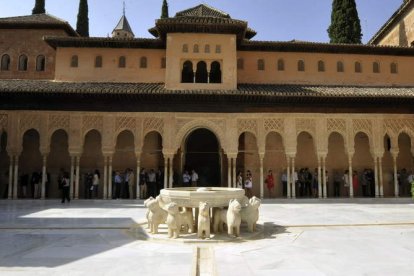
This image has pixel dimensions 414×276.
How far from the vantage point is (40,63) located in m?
25.3

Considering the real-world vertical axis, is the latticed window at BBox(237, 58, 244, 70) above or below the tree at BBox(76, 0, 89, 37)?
below

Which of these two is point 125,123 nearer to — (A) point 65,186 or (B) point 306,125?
(A) point 65,186

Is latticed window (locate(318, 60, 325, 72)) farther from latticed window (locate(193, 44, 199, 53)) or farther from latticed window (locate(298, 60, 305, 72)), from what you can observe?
latticed window (locate(193, 44, 199, 53))

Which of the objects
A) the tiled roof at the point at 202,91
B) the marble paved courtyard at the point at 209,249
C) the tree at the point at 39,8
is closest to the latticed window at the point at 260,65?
the tiled roof at the point at 202,91

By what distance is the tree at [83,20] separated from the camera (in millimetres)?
31859

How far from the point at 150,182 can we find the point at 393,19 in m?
21.4

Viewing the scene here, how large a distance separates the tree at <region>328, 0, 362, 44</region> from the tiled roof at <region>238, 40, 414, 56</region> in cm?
579

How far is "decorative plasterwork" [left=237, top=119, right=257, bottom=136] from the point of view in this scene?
18.9m

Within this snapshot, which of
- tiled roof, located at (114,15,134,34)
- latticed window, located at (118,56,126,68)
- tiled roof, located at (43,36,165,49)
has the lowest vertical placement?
latticed window, located at (118,56,126,68)

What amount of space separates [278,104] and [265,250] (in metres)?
12.8

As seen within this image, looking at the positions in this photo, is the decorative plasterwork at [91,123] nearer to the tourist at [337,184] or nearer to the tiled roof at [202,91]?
the tiled roof at [202,91]

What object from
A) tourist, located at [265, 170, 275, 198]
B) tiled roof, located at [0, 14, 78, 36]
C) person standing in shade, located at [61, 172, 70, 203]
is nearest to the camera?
person standing in shade, located at [61, 172, 70, 203]

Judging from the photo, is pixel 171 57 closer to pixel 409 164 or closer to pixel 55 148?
pixel 55 148

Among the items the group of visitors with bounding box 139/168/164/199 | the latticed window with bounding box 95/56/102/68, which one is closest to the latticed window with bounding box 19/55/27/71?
the latticed window with bounding box 95/56/102/68
